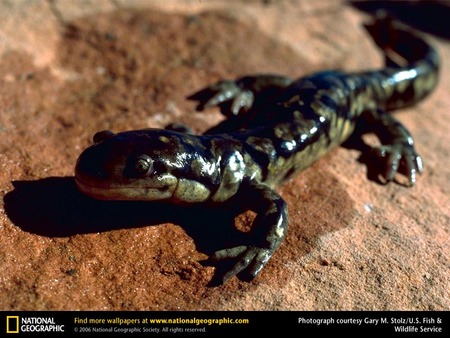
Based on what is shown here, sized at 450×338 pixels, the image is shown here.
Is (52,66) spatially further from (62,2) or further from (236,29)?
(236,29)

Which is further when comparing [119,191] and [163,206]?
[163,206]

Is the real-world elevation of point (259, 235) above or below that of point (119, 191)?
below

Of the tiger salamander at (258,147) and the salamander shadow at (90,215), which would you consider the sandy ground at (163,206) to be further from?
the tiger salamander at (258,147)
